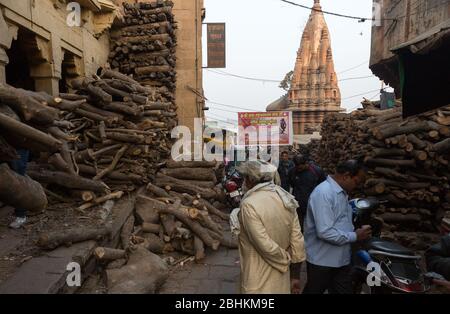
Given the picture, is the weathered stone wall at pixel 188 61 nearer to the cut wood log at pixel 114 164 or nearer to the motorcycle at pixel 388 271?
the cut wood log at pixel 114 164

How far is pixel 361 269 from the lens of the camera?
3.71 metres

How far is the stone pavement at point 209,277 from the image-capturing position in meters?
4.93

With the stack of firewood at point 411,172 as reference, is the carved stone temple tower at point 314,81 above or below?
above

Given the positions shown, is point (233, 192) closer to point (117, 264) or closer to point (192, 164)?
point (192, 164)

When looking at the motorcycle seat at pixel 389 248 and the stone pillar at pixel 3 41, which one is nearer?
the motorcycle seat at pixel 389 248

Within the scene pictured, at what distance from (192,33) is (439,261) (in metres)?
13.6

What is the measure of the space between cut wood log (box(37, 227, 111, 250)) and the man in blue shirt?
2.85m

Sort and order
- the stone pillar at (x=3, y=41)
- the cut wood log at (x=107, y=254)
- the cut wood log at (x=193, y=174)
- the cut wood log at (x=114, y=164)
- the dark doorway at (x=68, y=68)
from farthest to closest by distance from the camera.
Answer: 1. the cut wood log at (x=193, y=174)
2. the dark doorway at (x=68, y=68)
3. the cut wood log at (x=114, y=164)
4. the stone pillar at (x=3, y=41)
5. the cut wood log at (x=107, y=254)

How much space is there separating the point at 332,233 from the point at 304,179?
2880 mm

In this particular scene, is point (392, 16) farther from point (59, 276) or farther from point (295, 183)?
point (59, 276)

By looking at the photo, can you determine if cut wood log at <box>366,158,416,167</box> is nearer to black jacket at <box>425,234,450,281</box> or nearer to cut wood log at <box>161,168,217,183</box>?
black jacket at <box>425,234,450,281</box>

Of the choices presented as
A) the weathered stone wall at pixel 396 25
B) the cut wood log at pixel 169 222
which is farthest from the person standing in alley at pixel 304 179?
the weathered stone wall at pixel 396 25

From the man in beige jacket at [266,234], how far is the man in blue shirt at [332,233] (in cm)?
34
